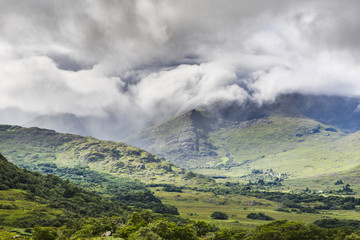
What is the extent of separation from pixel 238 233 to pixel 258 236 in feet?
57.9

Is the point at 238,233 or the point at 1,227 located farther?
the point at 238,233

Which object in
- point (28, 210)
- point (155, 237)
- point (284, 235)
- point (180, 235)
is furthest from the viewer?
point (28, 210)

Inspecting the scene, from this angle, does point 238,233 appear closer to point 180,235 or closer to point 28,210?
point 180,235

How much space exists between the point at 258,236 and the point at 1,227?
124529 mm

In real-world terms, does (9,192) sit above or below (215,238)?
above

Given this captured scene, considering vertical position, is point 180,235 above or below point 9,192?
below

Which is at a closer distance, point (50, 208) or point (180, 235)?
point (180, 235)

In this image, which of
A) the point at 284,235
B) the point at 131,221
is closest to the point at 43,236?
the point at 131,221

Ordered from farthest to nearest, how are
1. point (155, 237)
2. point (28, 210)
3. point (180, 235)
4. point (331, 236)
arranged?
point (28, 210), point (331, 236), point (180, 235), point (155, 237)

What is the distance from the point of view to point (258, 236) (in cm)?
12975

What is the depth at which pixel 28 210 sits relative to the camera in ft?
548

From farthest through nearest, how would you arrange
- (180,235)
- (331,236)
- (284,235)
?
(331,236), (284,235), (180,235)

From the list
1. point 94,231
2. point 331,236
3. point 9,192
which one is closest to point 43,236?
point 94,231

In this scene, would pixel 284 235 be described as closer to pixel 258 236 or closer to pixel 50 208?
pixel 258 236
